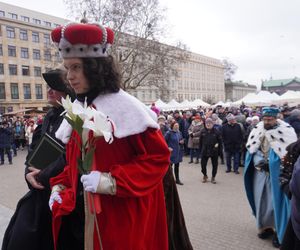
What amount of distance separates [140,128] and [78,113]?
0.40m

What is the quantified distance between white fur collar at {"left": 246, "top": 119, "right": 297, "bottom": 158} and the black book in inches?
110

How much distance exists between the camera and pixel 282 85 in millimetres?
105562

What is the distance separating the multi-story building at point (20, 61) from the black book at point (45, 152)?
135ft

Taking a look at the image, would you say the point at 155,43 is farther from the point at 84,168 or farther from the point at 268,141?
the point at 84,168

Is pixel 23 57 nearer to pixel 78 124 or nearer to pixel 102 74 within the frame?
pixel 102 74

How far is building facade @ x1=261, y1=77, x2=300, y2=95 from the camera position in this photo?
338ft

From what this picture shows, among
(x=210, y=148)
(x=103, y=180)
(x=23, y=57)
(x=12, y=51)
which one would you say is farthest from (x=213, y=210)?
(x=23, y=57)

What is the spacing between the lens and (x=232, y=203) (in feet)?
19.7

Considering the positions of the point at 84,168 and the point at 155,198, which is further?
the point at 155,198

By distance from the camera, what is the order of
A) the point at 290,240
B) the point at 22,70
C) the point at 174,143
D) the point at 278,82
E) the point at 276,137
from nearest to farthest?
the point at 290,240
the point at 276,137
the point at 174,143
the point at 22,70
the point at 278,82

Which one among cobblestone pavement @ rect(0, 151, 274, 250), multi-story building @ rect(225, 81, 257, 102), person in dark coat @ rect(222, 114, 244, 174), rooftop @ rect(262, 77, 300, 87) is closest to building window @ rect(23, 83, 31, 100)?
cobblestone pavement @ rect(0, 151, 274, 250)

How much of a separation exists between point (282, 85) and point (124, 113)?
116m

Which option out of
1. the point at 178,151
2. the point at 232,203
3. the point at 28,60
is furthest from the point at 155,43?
the point at 28,60

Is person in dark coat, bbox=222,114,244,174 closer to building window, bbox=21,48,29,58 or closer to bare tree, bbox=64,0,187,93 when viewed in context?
bare tree, bbox=64,0,187,93
